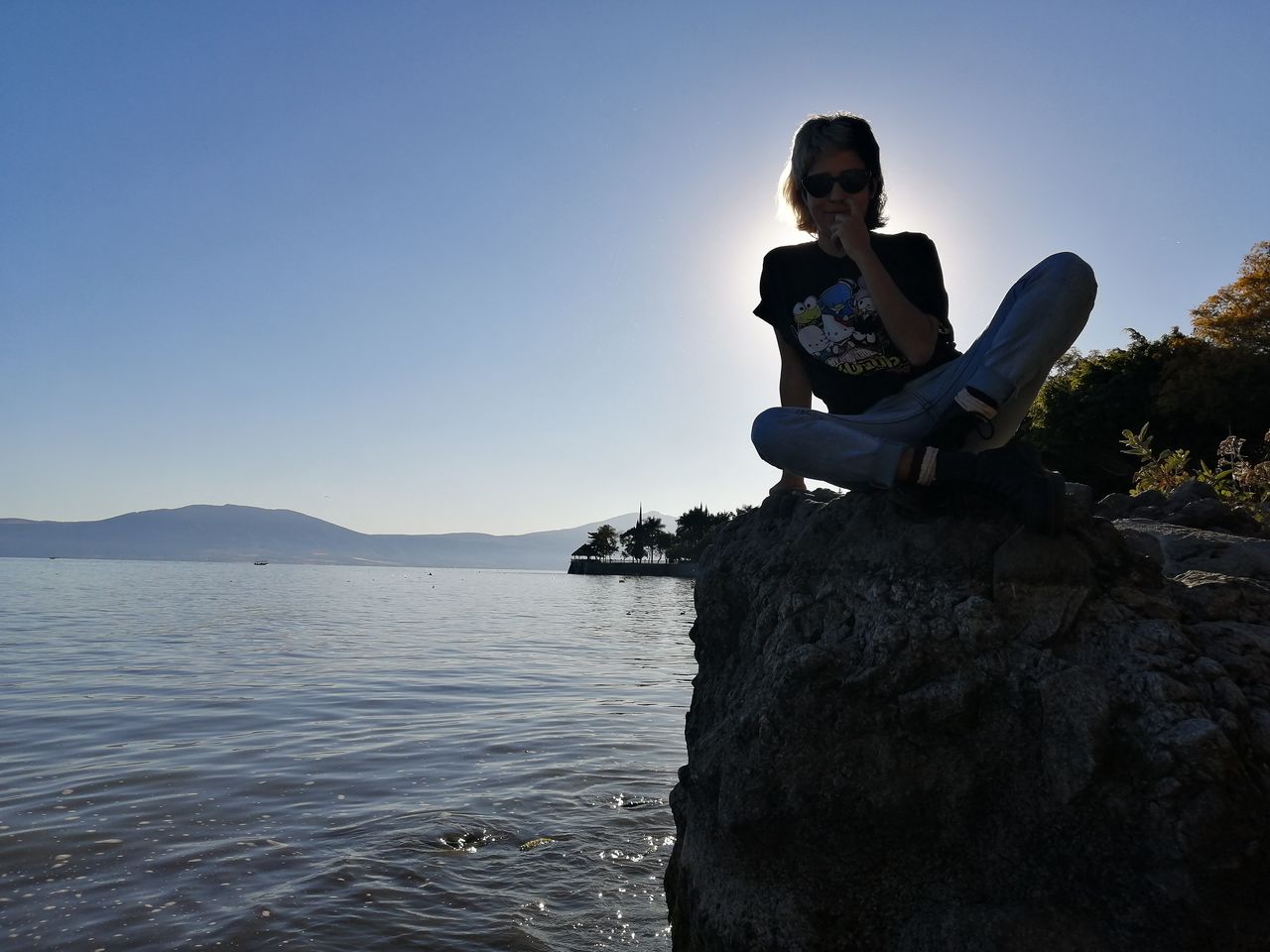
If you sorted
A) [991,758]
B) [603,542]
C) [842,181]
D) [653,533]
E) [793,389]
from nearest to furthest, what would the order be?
[991,758]
[842,181]
[793,389]
[653,533]
[603,542]

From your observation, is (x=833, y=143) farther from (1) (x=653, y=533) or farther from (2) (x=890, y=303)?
(1) (x=653, y=533)

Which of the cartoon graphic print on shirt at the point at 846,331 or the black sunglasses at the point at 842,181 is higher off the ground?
the black sunglasses at the point at 842,181

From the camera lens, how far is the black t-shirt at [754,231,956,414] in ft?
11.6

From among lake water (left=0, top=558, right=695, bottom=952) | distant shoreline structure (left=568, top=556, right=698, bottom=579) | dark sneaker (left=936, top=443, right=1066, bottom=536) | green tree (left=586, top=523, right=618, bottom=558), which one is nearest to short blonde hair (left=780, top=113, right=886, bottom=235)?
dark sneaker (left=936, top=443, right=1066, bottom=536)

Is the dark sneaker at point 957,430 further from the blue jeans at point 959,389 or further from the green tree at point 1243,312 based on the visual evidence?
the green tree at point 1243,312

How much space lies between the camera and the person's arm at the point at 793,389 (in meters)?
4.00

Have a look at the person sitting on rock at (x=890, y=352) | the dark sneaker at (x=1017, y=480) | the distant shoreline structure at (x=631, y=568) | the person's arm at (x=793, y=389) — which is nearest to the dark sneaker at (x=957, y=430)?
the person sitting on rock at (x=890, y=352)

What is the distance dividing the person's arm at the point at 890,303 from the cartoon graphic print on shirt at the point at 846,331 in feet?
0.44

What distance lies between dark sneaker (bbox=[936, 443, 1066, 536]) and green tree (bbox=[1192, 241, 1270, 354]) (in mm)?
34857

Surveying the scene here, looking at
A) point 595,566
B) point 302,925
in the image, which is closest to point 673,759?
point 302,925

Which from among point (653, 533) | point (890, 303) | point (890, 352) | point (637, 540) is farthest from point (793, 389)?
point (653, 533)

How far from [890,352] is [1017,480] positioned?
1025 millimetres

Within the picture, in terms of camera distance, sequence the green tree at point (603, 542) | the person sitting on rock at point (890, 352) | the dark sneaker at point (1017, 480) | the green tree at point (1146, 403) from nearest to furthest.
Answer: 1. the dark sneaker at point (1017, 480)
2. the person sitting on rock at point (890, 352)
3. the green tree at point (1146, 403)
4. the green tree at point (603, 542)

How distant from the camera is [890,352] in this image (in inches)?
139
